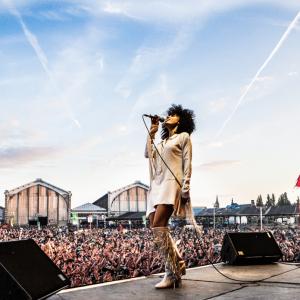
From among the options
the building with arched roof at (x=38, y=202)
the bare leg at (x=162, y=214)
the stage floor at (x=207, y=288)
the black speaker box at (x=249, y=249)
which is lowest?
the stage floor at (x=207, y=288)

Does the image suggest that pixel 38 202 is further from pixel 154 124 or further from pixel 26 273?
pixel 26 273

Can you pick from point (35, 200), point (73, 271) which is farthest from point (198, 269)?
point (35, 200)

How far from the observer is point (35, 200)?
6438 centimetres

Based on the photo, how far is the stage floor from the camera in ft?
10.6

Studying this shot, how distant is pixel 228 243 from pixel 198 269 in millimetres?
680

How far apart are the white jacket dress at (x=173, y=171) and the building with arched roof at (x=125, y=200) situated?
6414 centimetres

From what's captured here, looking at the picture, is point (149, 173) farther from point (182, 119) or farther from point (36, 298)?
point (36, 298)

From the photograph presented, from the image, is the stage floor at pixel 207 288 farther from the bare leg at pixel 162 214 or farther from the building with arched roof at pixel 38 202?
the building with arched roof at pixel 38 202

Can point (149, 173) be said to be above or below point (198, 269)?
above

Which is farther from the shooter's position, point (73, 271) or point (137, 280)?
point (73, 271)

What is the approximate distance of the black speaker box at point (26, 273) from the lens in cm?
264

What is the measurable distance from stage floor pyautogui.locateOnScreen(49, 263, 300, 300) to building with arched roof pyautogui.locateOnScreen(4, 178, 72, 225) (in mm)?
60755

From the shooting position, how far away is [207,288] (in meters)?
3.62

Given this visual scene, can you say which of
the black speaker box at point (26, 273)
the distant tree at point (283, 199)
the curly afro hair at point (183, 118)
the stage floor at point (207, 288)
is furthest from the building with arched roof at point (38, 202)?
the distant tree at point (283, 199)
